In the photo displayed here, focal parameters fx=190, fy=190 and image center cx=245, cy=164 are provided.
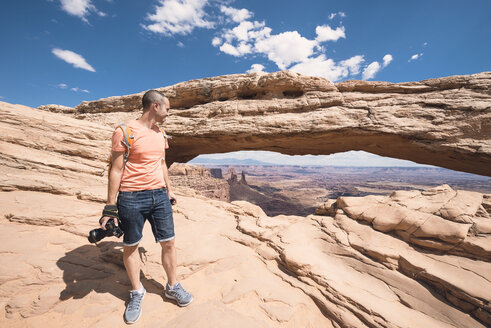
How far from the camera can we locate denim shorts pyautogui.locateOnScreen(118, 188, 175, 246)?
2379 mm

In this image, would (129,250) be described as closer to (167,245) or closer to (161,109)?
(167,245)

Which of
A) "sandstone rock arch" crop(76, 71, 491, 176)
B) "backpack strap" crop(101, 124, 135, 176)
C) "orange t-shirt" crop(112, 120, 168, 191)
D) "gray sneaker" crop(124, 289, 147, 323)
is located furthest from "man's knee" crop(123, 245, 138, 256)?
"sandstone rock arch" crop(76, 71, 491, 176)

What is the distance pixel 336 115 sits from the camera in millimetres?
7496

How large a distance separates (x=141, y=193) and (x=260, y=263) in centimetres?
279

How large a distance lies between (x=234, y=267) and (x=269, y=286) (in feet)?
2.53

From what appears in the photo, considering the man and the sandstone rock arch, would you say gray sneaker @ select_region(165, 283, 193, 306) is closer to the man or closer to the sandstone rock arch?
the man

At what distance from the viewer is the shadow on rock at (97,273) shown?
2.81 m

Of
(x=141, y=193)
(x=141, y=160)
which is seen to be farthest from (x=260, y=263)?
(x=141, y=160)

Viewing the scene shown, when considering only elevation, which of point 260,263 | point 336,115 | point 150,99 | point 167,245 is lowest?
point 260,263

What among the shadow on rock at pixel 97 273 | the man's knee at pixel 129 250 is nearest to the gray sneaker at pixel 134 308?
the shadow on rock at pixel 97 273

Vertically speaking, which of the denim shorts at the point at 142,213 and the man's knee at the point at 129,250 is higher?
the denim shorts at the point at 142,213

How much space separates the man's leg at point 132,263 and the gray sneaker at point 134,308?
0.37ft

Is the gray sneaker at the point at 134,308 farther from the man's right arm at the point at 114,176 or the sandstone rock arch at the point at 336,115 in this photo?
the sandstone rock arch at the point at 336,115

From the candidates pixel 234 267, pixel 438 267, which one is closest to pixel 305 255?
pixel 234 267
